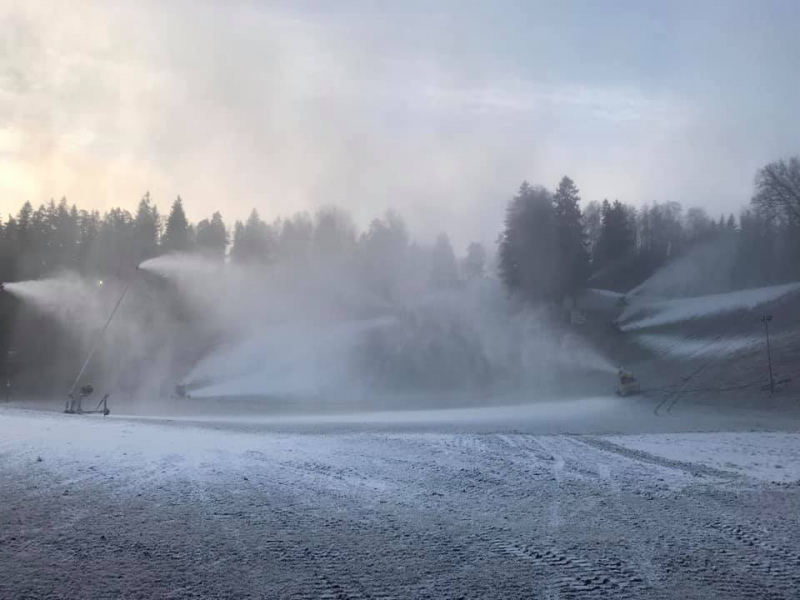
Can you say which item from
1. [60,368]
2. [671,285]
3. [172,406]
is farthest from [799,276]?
[60,368]

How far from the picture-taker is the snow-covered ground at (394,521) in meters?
7.03

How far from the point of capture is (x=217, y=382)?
199 ft

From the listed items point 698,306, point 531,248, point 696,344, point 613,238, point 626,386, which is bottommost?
point 626,386

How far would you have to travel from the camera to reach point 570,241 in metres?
72.8

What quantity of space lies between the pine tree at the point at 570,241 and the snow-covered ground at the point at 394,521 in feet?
179

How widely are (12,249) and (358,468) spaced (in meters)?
79.6

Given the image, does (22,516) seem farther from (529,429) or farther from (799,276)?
(799,276)

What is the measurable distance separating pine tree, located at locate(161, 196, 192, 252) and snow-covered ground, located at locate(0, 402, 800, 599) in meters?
74.4

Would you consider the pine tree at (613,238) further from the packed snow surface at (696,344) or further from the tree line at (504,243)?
the packed snow surface at (696,344)

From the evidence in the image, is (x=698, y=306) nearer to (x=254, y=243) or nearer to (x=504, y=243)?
(x=504, y=243)

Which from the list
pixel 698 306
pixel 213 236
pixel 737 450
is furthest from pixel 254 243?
pixel 737 450

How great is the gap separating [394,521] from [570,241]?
66.7m

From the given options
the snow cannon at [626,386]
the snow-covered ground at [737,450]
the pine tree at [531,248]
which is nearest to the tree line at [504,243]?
the pine tree at [531,248]

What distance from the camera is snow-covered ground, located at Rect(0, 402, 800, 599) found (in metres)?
7.03
